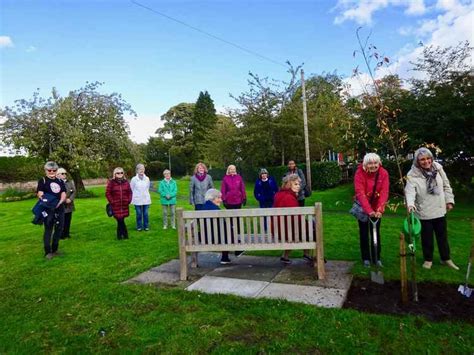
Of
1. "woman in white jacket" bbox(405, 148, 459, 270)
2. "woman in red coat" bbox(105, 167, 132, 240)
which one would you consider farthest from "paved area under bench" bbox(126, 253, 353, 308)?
"woman in red coat" bbox(105, 167, 132, 240)

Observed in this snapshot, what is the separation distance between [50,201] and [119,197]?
1.94m

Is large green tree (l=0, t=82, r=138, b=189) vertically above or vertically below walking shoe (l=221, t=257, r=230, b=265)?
above

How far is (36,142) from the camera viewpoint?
76.6 ft

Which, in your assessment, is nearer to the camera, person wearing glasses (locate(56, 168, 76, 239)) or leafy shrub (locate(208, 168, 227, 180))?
person wearing glasses (locate(56, 168, 76, 239))

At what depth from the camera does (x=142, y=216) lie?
33.1 feet

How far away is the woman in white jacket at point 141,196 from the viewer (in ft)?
32.1

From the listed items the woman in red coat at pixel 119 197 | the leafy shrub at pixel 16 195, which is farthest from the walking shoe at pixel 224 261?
the leafy shrub at pixel 16 195

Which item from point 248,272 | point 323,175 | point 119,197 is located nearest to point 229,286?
point 248,272

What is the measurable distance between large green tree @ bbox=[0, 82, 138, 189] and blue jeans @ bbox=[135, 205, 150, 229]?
48.8 feet

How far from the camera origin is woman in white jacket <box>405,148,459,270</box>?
5430mm

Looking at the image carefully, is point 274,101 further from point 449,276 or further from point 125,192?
point 449,276

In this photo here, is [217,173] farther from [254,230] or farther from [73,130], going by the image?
[254,230]

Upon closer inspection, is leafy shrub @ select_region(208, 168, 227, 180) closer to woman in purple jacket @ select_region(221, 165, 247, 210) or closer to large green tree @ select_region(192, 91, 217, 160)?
large green tree @ select_region(192, 91, 217, 160)

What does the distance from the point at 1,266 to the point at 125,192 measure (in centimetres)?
285
